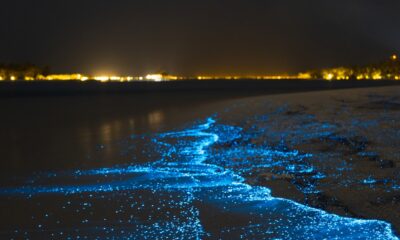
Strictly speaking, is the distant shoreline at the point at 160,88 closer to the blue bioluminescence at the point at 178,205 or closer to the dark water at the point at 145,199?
the dark water at the point at 145,199

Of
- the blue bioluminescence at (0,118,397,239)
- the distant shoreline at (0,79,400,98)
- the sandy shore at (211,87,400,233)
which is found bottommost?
the distant shoreline at (0,79,400,98)

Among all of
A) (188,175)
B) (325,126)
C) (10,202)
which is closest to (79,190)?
(10,202)

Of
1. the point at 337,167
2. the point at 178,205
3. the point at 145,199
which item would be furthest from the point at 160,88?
the point at 178,205

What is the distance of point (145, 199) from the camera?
18.2ft

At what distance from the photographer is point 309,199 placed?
5.33 metres

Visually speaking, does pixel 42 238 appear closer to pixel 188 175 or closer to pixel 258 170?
pixel 188 175

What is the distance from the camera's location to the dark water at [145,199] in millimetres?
4398

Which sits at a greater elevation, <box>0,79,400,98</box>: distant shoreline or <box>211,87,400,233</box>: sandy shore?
<box>211,87,400,233</box>: sandy shore

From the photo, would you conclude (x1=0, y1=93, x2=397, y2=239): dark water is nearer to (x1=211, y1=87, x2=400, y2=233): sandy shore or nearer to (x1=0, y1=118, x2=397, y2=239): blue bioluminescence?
(x1=0, y1=118, x2=397, y2=239): blue bioluminescence

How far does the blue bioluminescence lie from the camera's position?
436cm

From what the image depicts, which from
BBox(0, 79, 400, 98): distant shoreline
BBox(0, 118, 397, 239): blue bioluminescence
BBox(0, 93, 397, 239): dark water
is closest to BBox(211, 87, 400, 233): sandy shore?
BBox(0, 118, 397, 239): blue bioluminescence

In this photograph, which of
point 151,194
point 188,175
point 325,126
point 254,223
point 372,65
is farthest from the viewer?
point 372,65

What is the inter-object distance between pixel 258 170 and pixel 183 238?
9.62 feet

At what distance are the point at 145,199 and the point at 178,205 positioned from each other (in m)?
0.48
